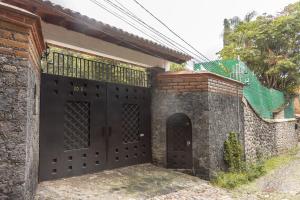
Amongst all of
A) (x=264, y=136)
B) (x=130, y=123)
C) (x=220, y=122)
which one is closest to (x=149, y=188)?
(x=130, y=123)

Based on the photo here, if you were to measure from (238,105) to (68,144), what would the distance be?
5384mm

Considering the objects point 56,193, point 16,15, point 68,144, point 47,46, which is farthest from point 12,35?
point 68,144

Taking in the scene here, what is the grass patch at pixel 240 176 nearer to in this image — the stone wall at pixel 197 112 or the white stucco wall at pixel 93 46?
the stone wall at pixel 197 112

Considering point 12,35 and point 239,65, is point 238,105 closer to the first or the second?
point 239,65

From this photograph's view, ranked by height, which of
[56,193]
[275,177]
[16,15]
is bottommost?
[275,177]

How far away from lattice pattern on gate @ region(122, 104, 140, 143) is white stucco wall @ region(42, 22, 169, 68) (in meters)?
1.20

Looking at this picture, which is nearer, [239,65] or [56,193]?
[56,193]

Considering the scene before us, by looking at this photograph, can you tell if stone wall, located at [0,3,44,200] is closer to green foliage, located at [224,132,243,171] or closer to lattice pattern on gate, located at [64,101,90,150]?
lattice pattern on gate, located at [64,101,90,150]

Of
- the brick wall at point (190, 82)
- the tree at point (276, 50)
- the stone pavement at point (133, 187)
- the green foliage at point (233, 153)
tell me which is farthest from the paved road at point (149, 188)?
the tree at point (276, 50)

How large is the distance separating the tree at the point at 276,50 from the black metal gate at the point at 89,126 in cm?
1067

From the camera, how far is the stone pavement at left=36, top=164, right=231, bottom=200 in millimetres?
4402

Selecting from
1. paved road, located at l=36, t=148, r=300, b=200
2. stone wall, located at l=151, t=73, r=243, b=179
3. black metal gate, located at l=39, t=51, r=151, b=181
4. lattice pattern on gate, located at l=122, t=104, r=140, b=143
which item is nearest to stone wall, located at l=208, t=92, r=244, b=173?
stone wall, located at l=151, t=73, r=243, b=179

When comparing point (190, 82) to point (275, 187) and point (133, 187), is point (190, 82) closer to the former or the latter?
point (133, 187)

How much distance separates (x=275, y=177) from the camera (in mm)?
8008
